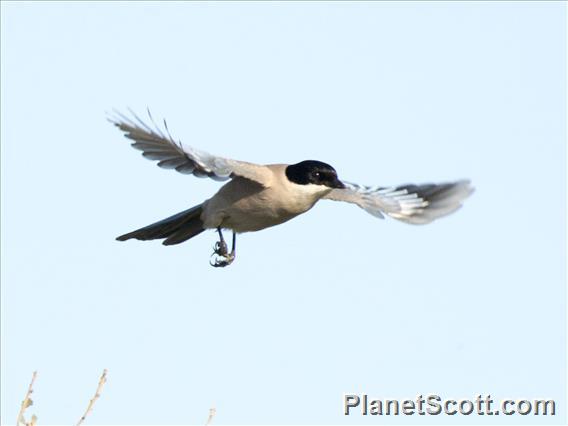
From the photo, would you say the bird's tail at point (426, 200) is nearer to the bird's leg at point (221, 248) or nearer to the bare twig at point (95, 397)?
the bird's leg at point (221, 248)

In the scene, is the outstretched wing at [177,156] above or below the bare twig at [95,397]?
above

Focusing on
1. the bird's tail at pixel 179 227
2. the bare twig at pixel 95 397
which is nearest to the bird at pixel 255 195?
the bird's tail at pixel 179 227

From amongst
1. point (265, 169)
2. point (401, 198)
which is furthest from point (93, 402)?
point (401, 198)

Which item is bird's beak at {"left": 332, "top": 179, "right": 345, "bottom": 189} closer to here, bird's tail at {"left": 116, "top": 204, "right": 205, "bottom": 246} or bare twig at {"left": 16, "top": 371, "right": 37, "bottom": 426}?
bird's tail at {"left": 116, "top": 204, "right": 205, "bottom": 246}

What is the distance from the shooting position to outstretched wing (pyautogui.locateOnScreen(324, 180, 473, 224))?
8430 mm

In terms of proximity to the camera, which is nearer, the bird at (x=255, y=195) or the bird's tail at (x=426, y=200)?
the bird at (x=255, y=195)

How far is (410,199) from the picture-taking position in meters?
8.69

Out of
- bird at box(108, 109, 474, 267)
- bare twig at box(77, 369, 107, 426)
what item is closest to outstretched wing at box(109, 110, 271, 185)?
bird at box(108, 109, 474, 267)

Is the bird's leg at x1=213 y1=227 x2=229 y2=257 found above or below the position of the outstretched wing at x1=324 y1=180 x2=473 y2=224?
below

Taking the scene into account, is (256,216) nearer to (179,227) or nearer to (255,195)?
(255,195)

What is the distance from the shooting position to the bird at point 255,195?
23.7 feet

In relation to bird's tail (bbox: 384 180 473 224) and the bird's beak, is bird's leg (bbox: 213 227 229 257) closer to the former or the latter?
the bird's beak

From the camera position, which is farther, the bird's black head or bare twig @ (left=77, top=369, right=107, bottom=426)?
the bird's black head

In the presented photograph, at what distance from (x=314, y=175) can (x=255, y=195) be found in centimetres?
40
